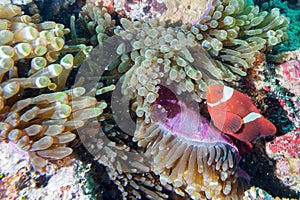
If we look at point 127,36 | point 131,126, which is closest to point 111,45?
point 127,36

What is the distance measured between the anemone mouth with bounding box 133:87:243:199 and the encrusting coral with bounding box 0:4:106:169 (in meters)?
0.46

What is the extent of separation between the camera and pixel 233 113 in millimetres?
2070

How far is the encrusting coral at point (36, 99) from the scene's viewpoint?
1.67 m

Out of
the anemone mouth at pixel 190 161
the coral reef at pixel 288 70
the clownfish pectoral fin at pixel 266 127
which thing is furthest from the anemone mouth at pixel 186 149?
the coral reef at pixel 288 70

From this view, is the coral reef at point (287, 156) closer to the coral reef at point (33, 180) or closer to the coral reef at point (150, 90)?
the coral reef at point (150, 90)

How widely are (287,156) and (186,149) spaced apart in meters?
0.97

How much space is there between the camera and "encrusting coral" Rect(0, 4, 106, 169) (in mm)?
1673

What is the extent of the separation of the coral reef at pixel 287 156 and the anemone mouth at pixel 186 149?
0.53m

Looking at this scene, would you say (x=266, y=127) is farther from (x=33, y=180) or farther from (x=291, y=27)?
(x=291, y=27)

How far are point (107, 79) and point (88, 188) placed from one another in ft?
2.53

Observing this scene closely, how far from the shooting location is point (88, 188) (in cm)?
183

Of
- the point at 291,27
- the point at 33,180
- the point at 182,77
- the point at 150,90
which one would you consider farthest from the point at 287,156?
the point at 33,180

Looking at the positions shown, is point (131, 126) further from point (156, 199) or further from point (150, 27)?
point (150, 27)

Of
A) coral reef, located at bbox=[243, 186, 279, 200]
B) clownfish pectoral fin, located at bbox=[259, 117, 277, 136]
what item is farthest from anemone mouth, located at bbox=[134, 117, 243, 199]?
clownfish pectoral fin, located at bbox=[259, 117, 277, 136]
